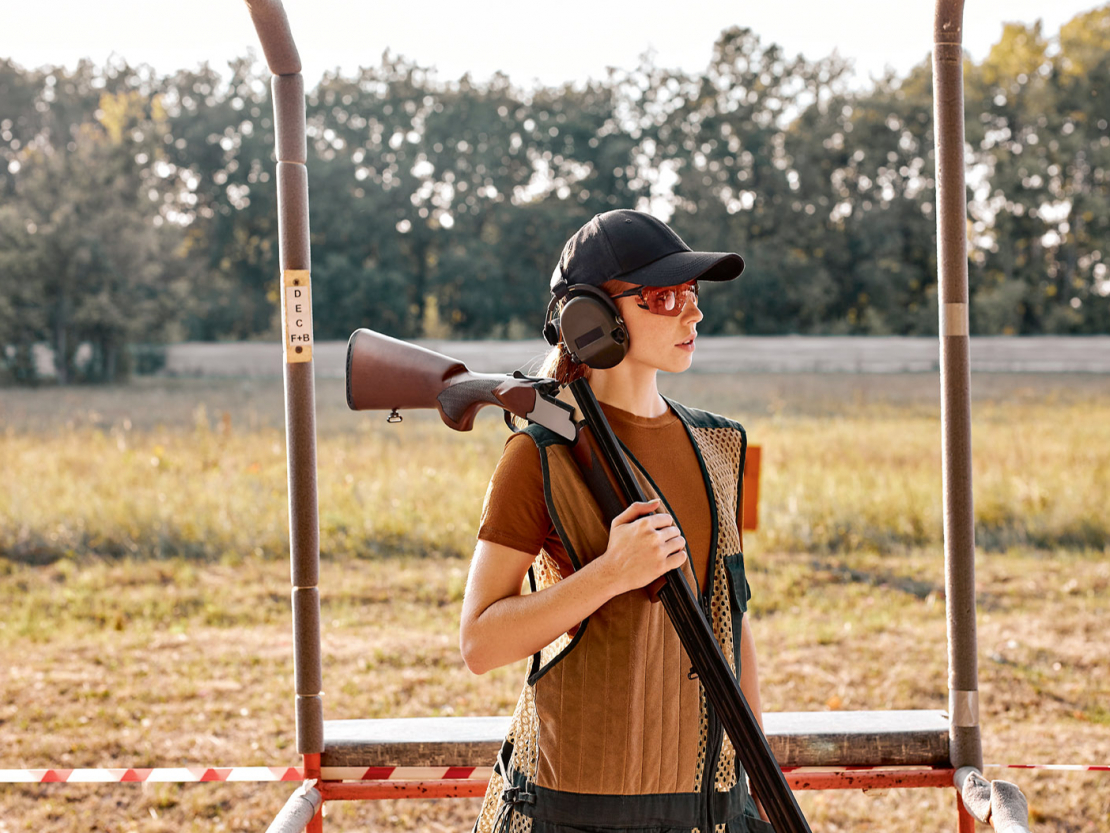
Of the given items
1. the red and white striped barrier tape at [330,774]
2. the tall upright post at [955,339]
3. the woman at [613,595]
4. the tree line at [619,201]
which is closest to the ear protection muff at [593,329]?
the woman at [613,595]

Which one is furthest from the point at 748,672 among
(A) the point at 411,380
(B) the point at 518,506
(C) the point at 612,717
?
(A) the point at 411,380

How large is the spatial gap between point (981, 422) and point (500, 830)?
13031mm

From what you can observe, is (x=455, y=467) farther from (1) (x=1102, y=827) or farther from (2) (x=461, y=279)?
(2) (x=461, y=279)

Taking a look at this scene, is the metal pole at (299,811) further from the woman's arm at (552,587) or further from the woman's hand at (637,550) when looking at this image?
the woman's hand at (637,550)

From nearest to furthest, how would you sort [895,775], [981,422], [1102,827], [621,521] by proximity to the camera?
[621,521] → [895,775] → [1102,827] → [981,422]

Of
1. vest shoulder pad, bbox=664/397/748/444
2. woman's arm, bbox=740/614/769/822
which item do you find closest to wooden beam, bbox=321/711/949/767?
woman's arm, bbox=740/614/769/822

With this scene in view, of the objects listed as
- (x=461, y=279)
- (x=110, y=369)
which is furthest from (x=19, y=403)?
(x=461, y=279)

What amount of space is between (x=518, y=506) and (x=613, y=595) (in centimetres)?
20

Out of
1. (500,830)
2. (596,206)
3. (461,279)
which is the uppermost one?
(596,206)

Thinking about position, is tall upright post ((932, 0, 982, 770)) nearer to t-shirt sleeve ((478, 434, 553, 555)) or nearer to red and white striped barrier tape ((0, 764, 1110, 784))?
red and white striped barrier tape ((0, 764, 1110, 784))

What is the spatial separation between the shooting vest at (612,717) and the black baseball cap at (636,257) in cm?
27

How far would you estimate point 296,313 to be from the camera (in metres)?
2.38

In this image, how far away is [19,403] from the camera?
1967 centimetres

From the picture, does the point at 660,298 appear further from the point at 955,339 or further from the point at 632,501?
the point at 955,339
